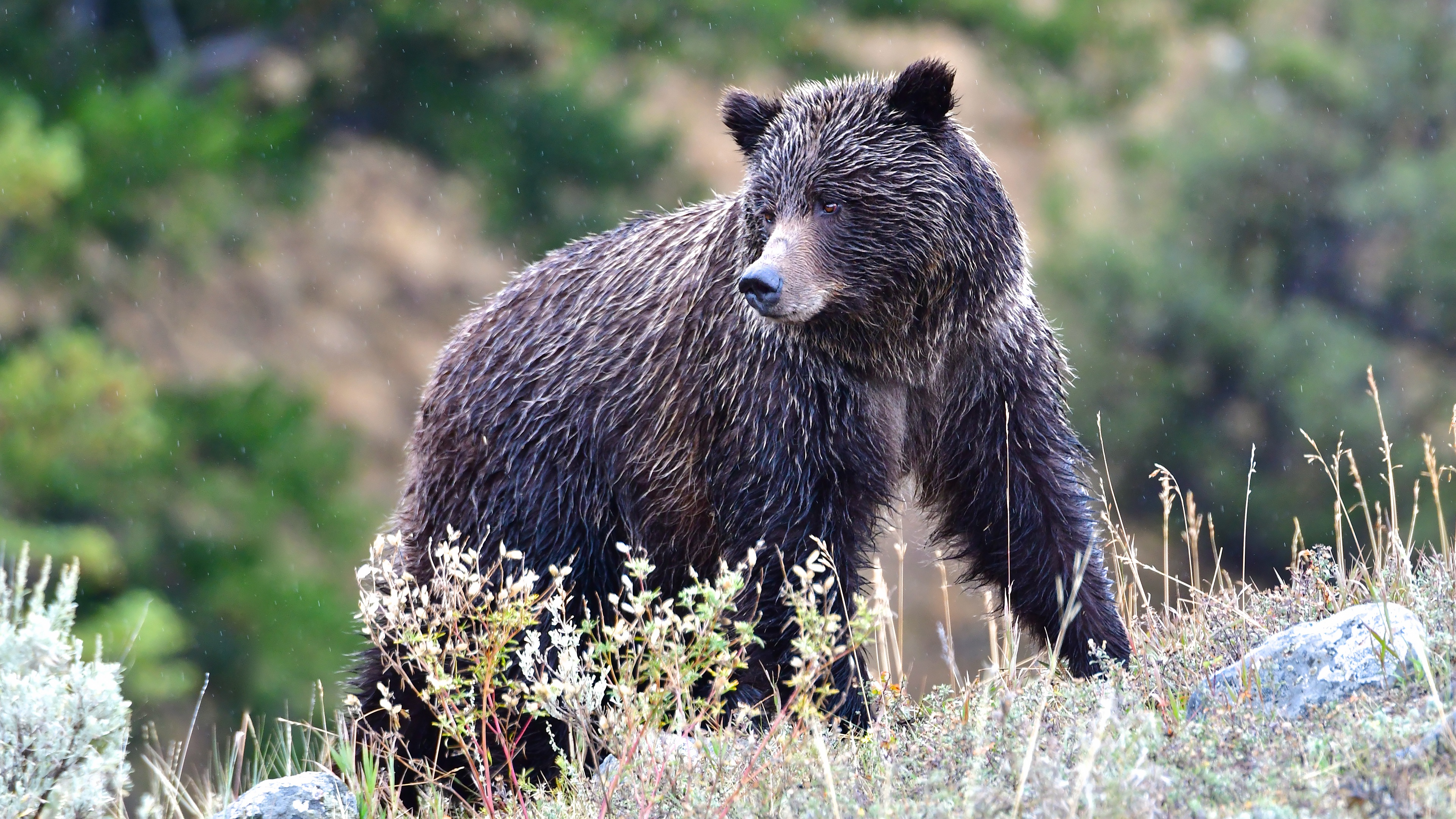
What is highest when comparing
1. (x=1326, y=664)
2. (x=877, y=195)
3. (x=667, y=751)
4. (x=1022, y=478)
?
(x=877, y=195)

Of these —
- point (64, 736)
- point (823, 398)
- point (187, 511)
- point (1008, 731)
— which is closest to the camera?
point (1008, 731)

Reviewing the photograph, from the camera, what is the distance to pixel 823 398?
4.18 metres

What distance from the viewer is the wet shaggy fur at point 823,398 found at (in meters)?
4.15

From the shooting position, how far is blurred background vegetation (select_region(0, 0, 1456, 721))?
11742 millimetres

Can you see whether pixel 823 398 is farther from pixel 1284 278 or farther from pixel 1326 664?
pixel 1284 278

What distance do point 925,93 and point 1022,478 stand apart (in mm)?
1174

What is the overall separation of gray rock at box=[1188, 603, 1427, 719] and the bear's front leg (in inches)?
32.8

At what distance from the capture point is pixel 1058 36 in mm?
14375

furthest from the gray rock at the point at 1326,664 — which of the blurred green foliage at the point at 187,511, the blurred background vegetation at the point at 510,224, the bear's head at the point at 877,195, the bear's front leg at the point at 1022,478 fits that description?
the blurred green foliage at the point at 187,511

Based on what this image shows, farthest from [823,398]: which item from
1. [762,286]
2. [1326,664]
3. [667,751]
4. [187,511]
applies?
[187,511]

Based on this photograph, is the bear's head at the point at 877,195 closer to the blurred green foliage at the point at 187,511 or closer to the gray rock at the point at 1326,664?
the gray rock at the point at 1326,664

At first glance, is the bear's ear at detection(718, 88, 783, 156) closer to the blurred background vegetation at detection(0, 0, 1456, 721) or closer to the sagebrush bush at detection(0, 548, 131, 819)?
the sagebrush bush at detection(0, 548, 131, 819)

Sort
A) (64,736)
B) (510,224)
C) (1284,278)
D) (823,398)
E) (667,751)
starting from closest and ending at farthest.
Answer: (667,751) < (64,736) < (823,398) < (510,224) < (1284,278)

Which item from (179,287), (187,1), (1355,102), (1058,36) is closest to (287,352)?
(179,287)
